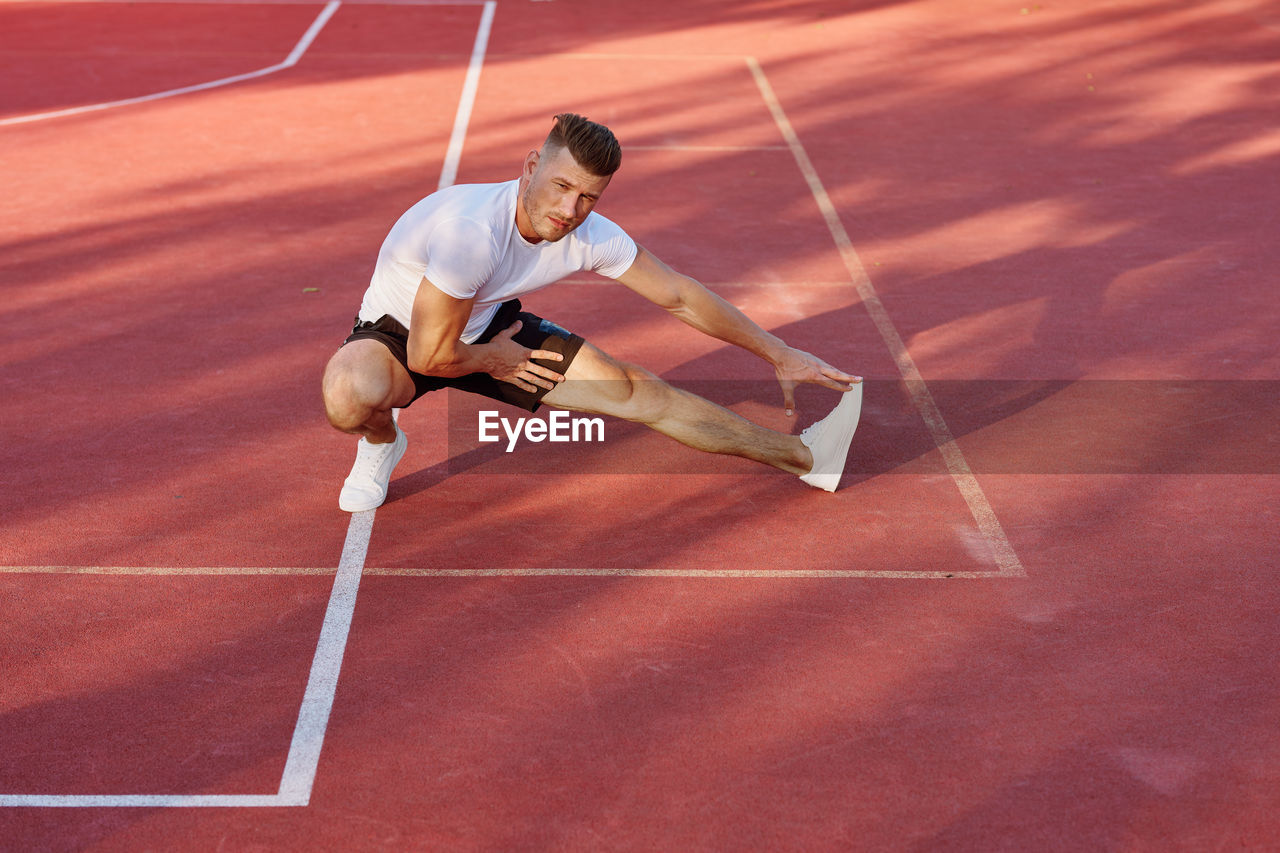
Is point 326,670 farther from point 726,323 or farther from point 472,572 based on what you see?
point 726,323

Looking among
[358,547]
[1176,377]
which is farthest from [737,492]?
[1176,377]

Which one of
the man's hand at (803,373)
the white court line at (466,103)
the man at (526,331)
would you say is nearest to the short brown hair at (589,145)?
the man at (526,331)

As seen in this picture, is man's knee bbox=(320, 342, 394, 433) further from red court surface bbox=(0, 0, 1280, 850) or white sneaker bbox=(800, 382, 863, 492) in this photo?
white sneaker bbox=(800, 382, 863, 492)

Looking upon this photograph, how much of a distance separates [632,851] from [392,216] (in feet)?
20.7

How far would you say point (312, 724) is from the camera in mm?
4086

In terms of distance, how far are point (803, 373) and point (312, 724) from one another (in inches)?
90.8

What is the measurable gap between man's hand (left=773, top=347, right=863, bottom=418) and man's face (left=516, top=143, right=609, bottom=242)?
1.01 metres

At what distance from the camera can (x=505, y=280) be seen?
5.01 meters

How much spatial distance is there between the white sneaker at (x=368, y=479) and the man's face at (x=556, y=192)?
1.20m

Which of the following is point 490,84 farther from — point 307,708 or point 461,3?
point 307,708

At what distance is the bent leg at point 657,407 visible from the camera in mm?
5242

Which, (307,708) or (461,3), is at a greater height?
(307,708)

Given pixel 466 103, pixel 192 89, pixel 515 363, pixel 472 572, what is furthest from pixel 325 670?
pixel 192 89
